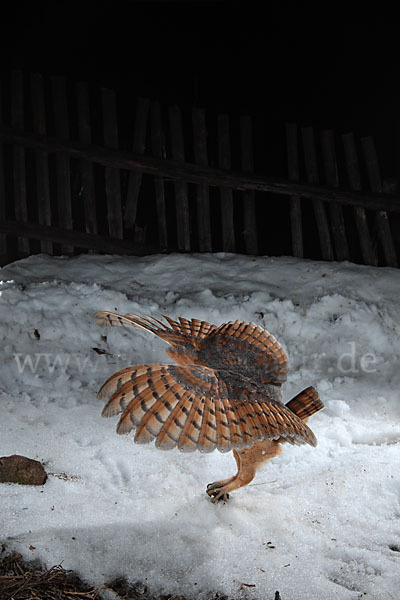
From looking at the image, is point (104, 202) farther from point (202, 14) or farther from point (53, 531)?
point (53, 531)

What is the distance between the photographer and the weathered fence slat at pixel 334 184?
5836mm

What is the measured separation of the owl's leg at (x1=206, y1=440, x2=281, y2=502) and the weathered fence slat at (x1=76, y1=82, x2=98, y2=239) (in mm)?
3430

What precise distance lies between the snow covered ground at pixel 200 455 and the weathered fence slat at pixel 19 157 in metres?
0.52

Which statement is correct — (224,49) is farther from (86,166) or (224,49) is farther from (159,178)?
(86,166)

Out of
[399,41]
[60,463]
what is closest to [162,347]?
[60,463]

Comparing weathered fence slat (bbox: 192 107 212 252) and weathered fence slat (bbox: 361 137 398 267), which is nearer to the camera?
weathered fence slat (bbox: 192 107 212 252)

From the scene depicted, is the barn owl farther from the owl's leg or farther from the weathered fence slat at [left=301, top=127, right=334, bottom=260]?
the weathered fence slat at [left=301, top=127, right=334, bottom=260]

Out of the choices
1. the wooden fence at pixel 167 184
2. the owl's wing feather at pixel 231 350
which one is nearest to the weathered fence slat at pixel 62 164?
the wooden fence at pixel 167 184

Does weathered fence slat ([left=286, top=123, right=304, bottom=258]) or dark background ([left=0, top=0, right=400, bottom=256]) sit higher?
dark background ([left=0, top=0, right=400, bottom=256])

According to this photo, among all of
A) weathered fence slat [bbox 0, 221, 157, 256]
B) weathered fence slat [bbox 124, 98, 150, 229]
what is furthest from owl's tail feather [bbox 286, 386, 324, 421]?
weathered fence slat [bbox 124, 98, 150, 229]

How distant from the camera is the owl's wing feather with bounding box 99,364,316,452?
2.29m

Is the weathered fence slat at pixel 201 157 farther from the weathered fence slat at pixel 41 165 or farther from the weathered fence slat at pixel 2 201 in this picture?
the weathered fence slat at pixel 2 201

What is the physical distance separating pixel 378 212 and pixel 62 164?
3.30 m

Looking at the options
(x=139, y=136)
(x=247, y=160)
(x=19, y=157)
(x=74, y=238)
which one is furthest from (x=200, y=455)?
(x=19, y=157)
